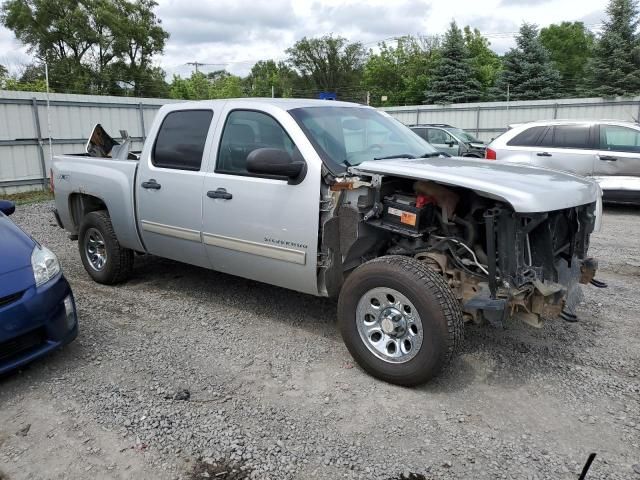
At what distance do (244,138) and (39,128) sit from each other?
35.7ft

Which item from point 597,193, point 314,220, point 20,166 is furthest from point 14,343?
point 20,166

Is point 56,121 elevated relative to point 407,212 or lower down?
elevated

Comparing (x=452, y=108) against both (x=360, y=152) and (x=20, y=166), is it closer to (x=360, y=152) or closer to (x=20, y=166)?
(x=20, y=166)

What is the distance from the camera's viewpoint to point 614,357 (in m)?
4.01

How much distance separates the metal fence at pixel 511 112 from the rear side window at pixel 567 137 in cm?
887

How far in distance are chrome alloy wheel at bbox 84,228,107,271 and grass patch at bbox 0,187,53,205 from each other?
7.00 metres

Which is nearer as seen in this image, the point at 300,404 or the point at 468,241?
the point at 300,404

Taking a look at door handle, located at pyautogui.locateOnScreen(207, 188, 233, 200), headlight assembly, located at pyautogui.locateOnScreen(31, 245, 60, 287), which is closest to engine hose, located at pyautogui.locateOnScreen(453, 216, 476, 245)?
door handle, located at pyautogui.locateOnScreen(207, 188, 233, 200)

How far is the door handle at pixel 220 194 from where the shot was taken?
4393mm

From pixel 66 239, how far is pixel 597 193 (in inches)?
285

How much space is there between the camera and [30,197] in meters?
12.6

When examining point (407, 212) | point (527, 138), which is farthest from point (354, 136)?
point (527, 138)

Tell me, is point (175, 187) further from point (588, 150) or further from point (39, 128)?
point (39, 128)

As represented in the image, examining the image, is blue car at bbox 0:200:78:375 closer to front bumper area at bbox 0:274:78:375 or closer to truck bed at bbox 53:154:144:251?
front bumper area at bbox 0:274:78:375
